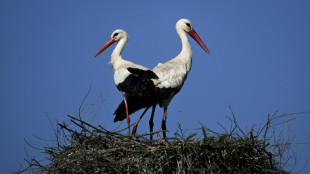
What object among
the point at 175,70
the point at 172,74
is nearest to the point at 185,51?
the point at 175,70

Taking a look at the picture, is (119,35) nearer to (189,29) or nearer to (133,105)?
(189,29)

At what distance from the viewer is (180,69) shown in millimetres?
7359

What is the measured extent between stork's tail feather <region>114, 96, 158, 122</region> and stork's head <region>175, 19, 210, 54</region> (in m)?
1.63

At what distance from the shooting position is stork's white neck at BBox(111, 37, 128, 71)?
24.7 feet

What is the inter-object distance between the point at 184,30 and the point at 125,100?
178 cm

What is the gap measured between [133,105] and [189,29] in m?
1.83

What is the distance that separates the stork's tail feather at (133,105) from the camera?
6893 millimetres

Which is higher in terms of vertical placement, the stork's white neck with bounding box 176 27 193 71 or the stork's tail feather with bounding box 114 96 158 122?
the stork's white neck with bounding box 176 27 193 71

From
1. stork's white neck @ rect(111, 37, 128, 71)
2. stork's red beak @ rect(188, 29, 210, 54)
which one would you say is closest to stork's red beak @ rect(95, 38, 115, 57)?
stork's white neck @ rect(111, 37, 128, 71)

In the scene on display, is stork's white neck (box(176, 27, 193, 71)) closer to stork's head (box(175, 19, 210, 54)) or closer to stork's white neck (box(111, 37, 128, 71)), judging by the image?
stork's head (box(175, 19, 210, 54))

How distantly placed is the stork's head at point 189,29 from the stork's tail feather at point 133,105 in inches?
64.1

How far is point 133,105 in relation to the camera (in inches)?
282

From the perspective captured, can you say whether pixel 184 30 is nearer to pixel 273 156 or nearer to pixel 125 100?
pixel 125 100

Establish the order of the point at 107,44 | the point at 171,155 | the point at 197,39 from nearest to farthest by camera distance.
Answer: the point at 171,155 → the point at 107,44 → the point at 197,39
